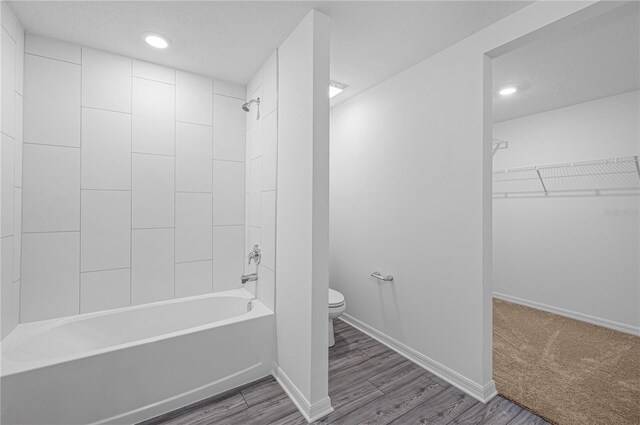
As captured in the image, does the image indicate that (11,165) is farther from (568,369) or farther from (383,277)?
(568,369)

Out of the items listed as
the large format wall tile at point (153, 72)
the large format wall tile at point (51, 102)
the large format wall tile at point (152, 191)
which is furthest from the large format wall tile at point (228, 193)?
the large format wall tile at point (51, 102)

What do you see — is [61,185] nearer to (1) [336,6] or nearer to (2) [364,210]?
(1) [336,6]

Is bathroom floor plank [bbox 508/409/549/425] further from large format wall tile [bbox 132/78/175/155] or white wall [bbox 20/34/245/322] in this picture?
large format wall tile [bbox 132/78/175/155]

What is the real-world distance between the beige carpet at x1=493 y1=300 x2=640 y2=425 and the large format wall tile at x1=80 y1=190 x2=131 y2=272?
3.01m

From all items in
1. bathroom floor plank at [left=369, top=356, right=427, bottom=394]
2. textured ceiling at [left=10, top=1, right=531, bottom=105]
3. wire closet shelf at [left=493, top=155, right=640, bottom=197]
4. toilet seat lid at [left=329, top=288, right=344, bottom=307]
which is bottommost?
bathroom floor plank at [left=369, top=356, right=427, bottom=394]

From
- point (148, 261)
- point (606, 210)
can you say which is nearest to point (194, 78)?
point (148, 261)

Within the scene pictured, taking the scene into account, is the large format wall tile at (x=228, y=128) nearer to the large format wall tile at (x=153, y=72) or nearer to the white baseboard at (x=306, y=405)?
the large format wall tile at (x=153, y=72)

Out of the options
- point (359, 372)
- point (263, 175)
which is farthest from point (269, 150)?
point (359, 372)

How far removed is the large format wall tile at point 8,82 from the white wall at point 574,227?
193 inches

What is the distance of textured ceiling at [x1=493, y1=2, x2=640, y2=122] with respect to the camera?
1.79 m

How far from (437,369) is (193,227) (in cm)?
233

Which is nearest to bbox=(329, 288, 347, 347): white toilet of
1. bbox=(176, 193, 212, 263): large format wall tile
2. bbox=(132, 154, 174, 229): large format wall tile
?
bbox=(176, 193, 212, 263): large format wall tile

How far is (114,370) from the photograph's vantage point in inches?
61.6

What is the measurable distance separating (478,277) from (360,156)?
157 cm
